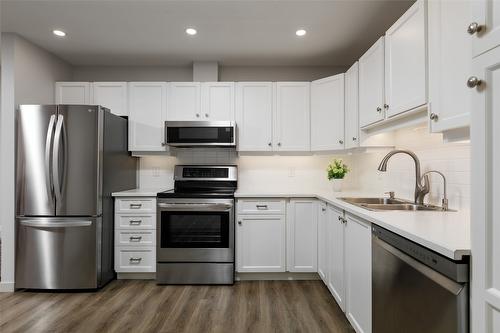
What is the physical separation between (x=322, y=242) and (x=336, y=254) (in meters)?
0.45

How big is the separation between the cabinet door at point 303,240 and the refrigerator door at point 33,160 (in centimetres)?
237

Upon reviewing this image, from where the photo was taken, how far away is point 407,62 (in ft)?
5.73

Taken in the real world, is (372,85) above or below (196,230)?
above

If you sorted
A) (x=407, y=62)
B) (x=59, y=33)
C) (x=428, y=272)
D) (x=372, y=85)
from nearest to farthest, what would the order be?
(x=428, y=272)
(x=407, y=62)
(x=372, y=85)
(x=59, y=33)

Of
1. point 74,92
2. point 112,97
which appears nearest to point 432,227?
point 112,97

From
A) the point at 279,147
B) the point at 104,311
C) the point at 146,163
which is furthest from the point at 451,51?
the point at 146,163

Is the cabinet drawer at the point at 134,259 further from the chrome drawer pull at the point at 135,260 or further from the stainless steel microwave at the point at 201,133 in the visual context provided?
the stainless steel microwave at the point at 201,133

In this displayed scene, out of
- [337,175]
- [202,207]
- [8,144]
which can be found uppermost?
[8,144]

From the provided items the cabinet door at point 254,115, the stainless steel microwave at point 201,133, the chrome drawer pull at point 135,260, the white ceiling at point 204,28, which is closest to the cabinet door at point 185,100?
the stainless steel microwave at point 201,133

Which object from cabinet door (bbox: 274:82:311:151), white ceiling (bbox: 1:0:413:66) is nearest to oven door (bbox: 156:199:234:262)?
cabinet door (bbox: 274:82:311:151)

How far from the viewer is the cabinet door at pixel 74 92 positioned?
3.28 meters

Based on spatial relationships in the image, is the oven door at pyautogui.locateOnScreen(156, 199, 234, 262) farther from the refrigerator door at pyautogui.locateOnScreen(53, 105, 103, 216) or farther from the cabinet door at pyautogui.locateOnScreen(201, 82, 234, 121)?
the cabinet door at pyautogui.locateOnScreen(201, 82, 234, 121)

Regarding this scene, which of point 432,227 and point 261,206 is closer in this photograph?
point 432,227

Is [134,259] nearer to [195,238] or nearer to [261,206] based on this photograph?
[195,238]
